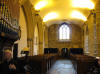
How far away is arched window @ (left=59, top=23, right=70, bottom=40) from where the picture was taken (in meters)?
28.0

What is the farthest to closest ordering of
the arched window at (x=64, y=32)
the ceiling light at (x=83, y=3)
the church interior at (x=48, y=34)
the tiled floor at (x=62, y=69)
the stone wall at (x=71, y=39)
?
the arched window at (x=64, y=32), the stone wall at (x=71, y=39), the ceiling light at (x=83, y=3), the tiled floor at (x=62, y=69), the church interior at (x=48, y=34)

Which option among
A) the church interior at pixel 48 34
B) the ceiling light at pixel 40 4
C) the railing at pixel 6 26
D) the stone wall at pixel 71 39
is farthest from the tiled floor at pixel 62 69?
the stone wall at pixel 71 39

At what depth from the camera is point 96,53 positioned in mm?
13672

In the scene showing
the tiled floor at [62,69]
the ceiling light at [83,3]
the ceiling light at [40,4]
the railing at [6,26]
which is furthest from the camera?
the ceiling light at [40,4]

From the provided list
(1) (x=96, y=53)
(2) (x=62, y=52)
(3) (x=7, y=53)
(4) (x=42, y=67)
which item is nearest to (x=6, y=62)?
(3) (x=7, y=53)

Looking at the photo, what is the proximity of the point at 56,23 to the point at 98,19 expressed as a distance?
1426 cm

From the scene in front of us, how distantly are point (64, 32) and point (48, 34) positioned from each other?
8.60 ft

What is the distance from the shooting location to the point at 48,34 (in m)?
28.4

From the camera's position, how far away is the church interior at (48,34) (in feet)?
22.8

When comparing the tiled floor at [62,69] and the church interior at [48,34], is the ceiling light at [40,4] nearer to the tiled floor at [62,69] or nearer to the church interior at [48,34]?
the church interior at [48,34]

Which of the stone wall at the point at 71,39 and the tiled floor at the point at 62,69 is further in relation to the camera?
the stone wall at the point at 71,39

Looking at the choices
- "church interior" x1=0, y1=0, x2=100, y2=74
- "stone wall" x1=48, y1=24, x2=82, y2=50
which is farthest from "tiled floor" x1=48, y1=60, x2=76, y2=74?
"stone wall" x1=48, y1=24, x2=82, y2=50

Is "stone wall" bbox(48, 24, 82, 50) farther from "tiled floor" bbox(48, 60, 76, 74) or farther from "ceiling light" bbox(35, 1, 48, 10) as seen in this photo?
"tiled floor" bbox(48, 60, 76, 74)

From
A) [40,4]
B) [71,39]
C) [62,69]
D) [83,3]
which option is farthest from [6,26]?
[71,39]
